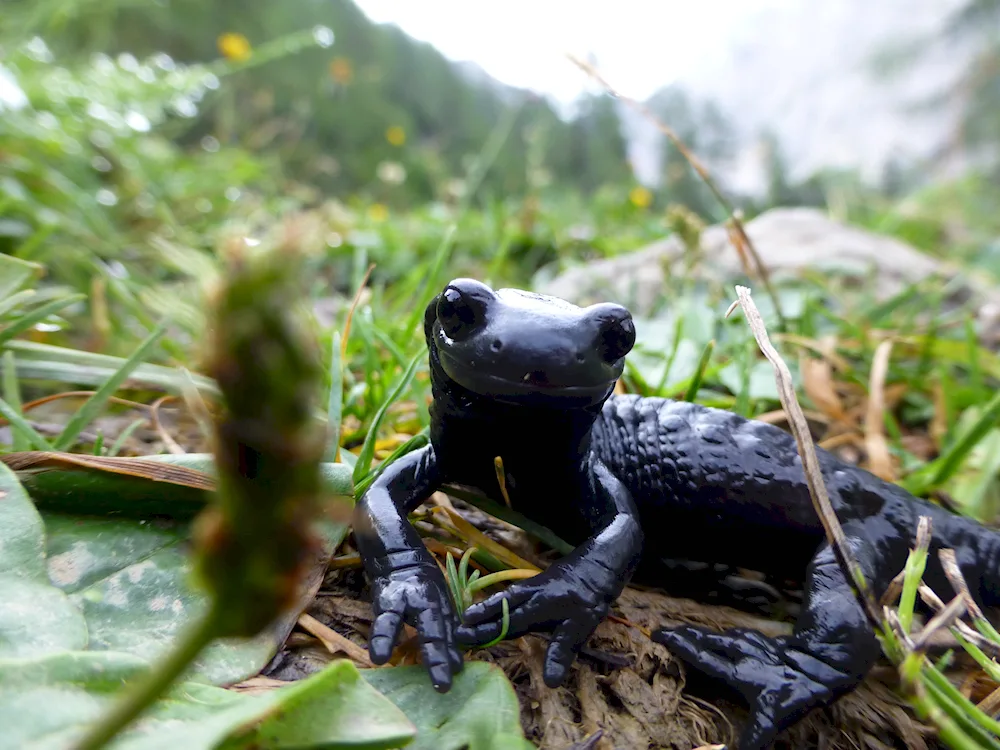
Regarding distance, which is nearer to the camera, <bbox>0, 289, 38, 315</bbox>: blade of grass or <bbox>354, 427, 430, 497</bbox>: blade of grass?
<bbox>354, 427, 430, 497</bbox>: blade of grass

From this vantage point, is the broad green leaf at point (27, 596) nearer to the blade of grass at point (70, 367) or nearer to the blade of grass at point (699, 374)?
the blade of grass at point (70, 367)

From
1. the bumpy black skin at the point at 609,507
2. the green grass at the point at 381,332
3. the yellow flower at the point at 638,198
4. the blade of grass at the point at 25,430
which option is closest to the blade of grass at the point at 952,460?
the green grass at the point at 381,332

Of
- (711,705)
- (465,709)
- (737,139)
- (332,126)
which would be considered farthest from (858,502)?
(332,126)

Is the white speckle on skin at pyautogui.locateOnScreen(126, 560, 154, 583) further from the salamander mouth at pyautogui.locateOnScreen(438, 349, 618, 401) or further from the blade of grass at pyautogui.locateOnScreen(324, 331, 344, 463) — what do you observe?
the salamander mouth at pyautogui.locateOnScreen(438, 349, 618, 401)

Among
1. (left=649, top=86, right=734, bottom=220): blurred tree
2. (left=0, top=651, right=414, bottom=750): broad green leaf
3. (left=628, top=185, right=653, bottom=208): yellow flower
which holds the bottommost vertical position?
(left=0, top=651, right=414, bottom=750): broad green leaf

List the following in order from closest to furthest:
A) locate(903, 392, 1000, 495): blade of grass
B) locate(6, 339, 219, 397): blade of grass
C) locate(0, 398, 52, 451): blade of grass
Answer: locate(0, 398, 52, 451): blade of grass < locate(6, 339, 219, 397): blade of grass < locate(903, 392, 1000, 495): blade of grass

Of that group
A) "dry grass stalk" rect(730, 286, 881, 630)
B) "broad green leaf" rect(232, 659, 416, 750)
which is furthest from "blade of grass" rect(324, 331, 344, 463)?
"dry grass stalk" rect(730, 286, 881, 630)
